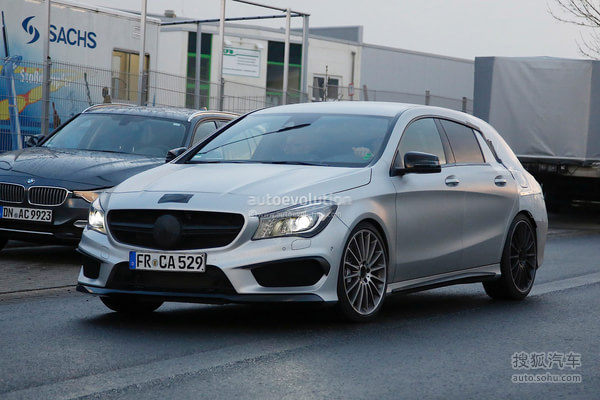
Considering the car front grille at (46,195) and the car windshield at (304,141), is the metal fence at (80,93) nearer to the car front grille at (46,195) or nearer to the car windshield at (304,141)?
the car front grille at (46,195)

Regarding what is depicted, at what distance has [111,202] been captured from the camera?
7512mm

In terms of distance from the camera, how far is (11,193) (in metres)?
11.2

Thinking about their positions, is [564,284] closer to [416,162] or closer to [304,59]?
[416,162]

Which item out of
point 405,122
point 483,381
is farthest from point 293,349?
point 405,122

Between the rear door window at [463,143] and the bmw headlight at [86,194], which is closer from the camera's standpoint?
the rear door window at [463,143]

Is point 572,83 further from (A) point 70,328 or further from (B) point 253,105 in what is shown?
(A) point 70,328

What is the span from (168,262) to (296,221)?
822mm

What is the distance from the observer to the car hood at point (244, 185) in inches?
283

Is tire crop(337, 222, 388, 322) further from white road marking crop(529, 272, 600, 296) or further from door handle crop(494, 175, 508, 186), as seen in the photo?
white road marking crop(529, 272, 600, 296)

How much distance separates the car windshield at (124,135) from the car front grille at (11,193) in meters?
1.50

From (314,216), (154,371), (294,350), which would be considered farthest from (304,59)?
(154,371)

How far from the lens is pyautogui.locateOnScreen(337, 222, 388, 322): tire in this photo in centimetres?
737

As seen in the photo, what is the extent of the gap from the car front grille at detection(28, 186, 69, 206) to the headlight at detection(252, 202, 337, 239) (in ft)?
14.8

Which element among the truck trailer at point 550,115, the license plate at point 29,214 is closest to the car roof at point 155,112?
the license plate at point 29,214
